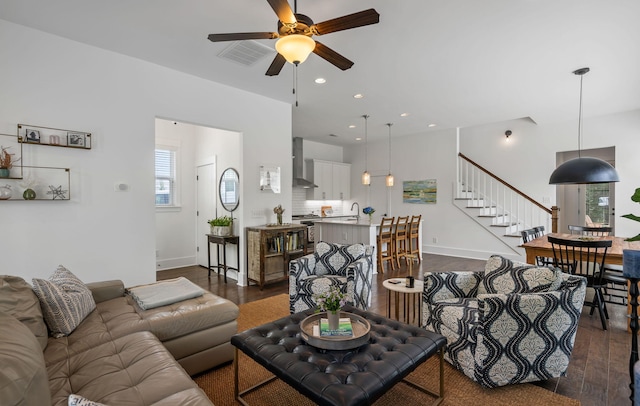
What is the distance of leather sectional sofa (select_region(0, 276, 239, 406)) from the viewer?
3.68ft

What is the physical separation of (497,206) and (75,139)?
769 cm

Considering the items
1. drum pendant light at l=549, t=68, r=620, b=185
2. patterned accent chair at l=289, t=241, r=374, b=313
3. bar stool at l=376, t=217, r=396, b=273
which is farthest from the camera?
bar stool at l=376, t=217, r=396, b=273

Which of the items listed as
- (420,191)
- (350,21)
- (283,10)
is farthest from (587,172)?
(420,191)

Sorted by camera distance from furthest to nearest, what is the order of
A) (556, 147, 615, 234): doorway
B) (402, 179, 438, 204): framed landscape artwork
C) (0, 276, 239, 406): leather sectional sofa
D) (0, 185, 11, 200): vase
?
(402, 179, 438, 204): framed landscape artwork
(556, 147, 615, 234): doorway
(0, 185, 11, 200): vase
(0, 276, 239, 406): leather sectional sofa

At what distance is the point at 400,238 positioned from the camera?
235 inches

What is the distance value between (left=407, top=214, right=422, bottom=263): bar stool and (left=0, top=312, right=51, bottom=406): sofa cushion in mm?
5745

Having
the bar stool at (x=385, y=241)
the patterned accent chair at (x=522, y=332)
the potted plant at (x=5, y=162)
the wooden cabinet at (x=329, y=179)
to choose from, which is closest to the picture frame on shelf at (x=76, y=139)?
the potted plant at (x=5, y=162)

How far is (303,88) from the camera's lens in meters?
4.45

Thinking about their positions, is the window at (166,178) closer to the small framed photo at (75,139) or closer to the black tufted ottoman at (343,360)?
the small framed photo at (75,139)

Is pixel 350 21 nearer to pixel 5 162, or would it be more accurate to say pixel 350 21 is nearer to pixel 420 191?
pixel 5 162

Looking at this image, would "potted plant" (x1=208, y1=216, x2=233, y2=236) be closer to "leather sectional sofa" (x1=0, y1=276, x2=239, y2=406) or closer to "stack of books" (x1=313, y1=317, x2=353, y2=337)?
"leather sectional sofa" (x1=0, y1=276, x2=239, y2=406)

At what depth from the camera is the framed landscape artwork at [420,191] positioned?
7.58 m

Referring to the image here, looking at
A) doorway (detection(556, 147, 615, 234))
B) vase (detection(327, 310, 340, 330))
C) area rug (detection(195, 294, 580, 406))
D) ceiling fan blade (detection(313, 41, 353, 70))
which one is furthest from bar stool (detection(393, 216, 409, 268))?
vase (detection(327, 310, 340, 330))

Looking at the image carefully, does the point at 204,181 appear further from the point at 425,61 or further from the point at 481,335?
the point at 481,335
